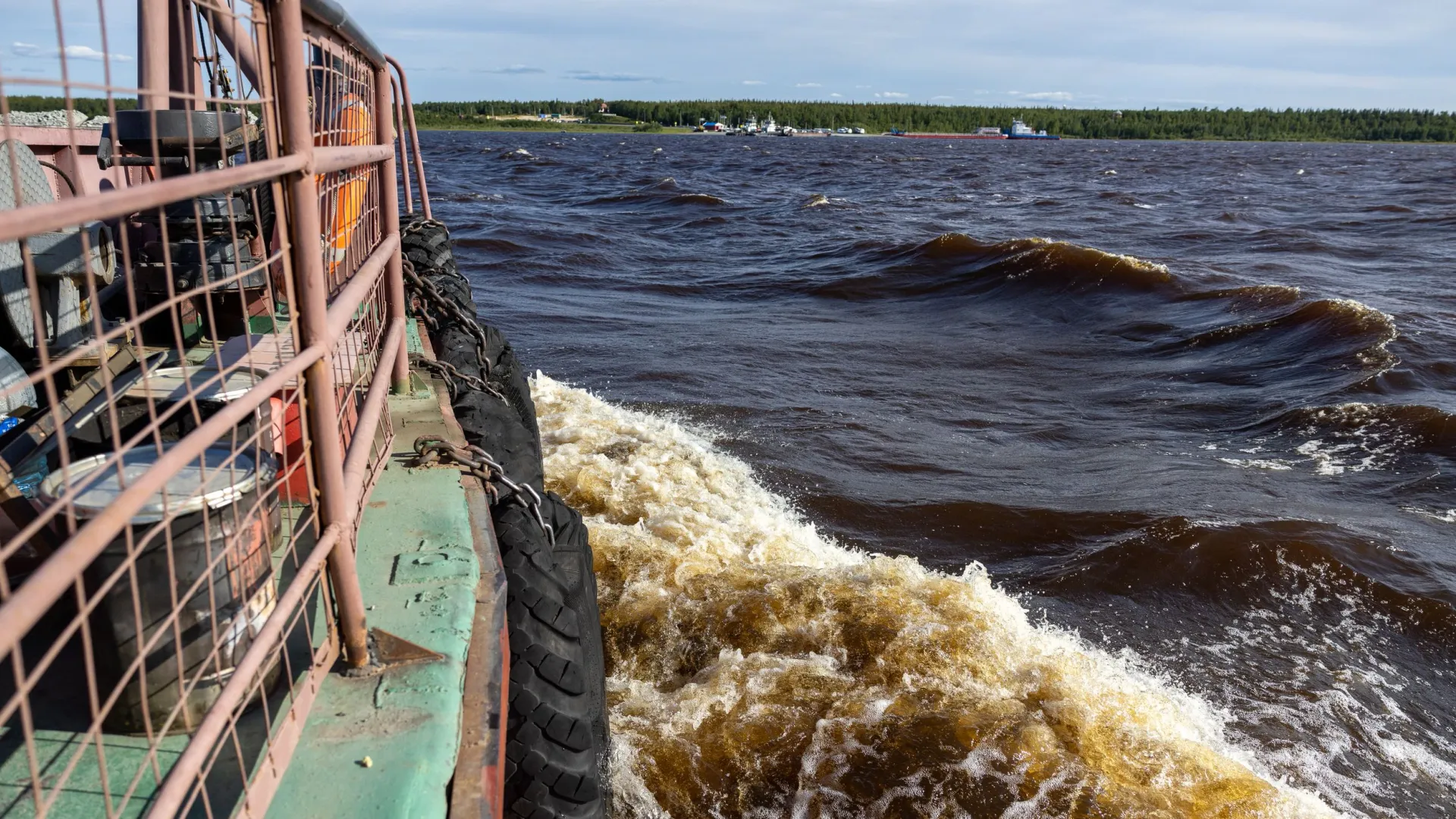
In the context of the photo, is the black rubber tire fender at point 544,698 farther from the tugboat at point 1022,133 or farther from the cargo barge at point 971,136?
the tugboat at point 1022,133

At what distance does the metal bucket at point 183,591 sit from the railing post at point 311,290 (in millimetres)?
125

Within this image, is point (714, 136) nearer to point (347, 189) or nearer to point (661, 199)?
point (661, 199)

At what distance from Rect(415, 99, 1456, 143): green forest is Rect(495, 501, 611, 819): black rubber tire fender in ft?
433

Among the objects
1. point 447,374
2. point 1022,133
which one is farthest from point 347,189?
point 1022,133

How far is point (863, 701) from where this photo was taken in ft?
12.6

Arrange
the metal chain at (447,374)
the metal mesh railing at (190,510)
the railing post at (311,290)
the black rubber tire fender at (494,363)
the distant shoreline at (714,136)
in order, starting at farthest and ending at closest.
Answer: the distant shoreline at (714,136) → the black rubber tire fender at (494,363) → the metal chain at (447,374) → the railing post at (311,290) → the metal mesh railing at (190,510)

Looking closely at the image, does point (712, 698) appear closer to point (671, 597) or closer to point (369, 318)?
point (671, 597)

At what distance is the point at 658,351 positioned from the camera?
10.2m

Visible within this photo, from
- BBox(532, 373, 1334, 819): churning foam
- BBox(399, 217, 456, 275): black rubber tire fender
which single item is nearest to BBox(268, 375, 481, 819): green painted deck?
BBox(532, 373, 1334, 819): churning foam

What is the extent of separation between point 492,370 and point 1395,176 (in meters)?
42.7

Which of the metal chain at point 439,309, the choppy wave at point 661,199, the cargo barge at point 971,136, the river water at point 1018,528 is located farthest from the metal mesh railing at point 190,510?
the cargo barge at point 971,136

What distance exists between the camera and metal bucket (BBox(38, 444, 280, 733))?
1771 millimetres

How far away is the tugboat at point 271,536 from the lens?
1444 millimetres

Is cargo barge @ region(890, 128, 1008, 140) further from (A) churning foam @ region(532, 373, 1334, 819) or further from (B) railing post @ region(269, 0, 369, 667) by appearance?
(B) railing post @ region(269, 0, 369, 667)
